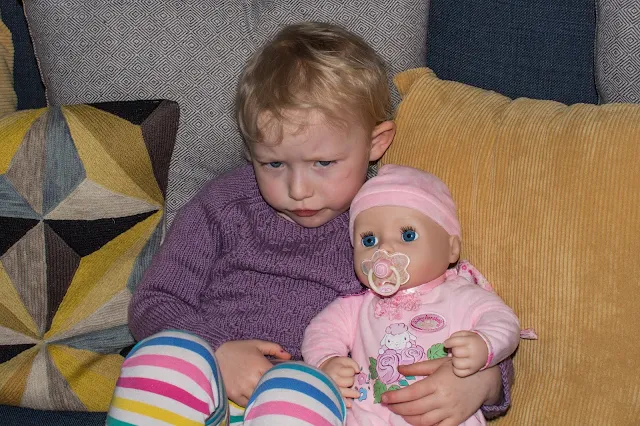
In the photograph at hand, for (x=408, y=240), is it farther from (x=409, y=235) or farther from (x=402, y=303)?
(x=402, y=303)

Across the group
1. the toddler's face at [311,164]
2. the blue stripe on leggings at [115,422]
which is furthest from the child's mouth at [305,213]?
the blue stripe on leggings at [115,422]

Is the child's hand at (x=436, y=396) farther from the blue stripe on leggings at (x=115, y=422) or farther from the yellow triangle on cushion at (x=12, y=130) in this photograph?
the yellow triangle on cushion at (x=12, y=130)

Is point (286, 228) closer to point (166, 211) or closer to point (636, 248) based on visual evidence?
point (166, 211)

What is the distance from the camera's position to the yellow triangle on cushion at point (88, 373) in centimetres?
162

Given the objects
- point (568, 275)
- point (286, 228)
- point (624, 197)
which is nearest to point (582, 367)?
point (568, 275)

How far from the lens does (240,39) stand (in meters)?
1.71

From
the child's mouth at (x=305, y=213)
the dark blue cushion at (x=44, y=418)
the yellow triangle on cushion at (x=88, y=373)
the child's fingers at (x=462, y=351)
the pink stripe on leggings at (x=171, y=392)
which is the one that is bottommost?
the dark blue cushion at (x=44, y=418)

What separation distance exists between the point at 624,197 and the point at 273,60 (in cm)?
70

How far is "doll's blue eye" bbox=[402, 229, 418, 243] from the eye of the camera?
1387 mm

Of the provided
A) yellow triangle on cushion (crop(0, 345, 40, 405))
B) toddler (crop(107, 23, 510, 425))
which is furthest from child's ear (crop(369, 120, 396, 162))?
yellow triangle on cushion (crop(0, 345, 40, 405))

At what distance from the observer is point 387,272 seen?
4.45 feet

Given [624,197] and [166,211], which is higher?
[624,197]

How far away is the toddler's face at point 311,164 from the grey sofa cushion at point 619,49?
49cm

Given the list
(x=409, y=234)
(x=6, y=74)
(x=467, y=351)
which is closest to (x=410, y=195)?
(x=409, y=234)
